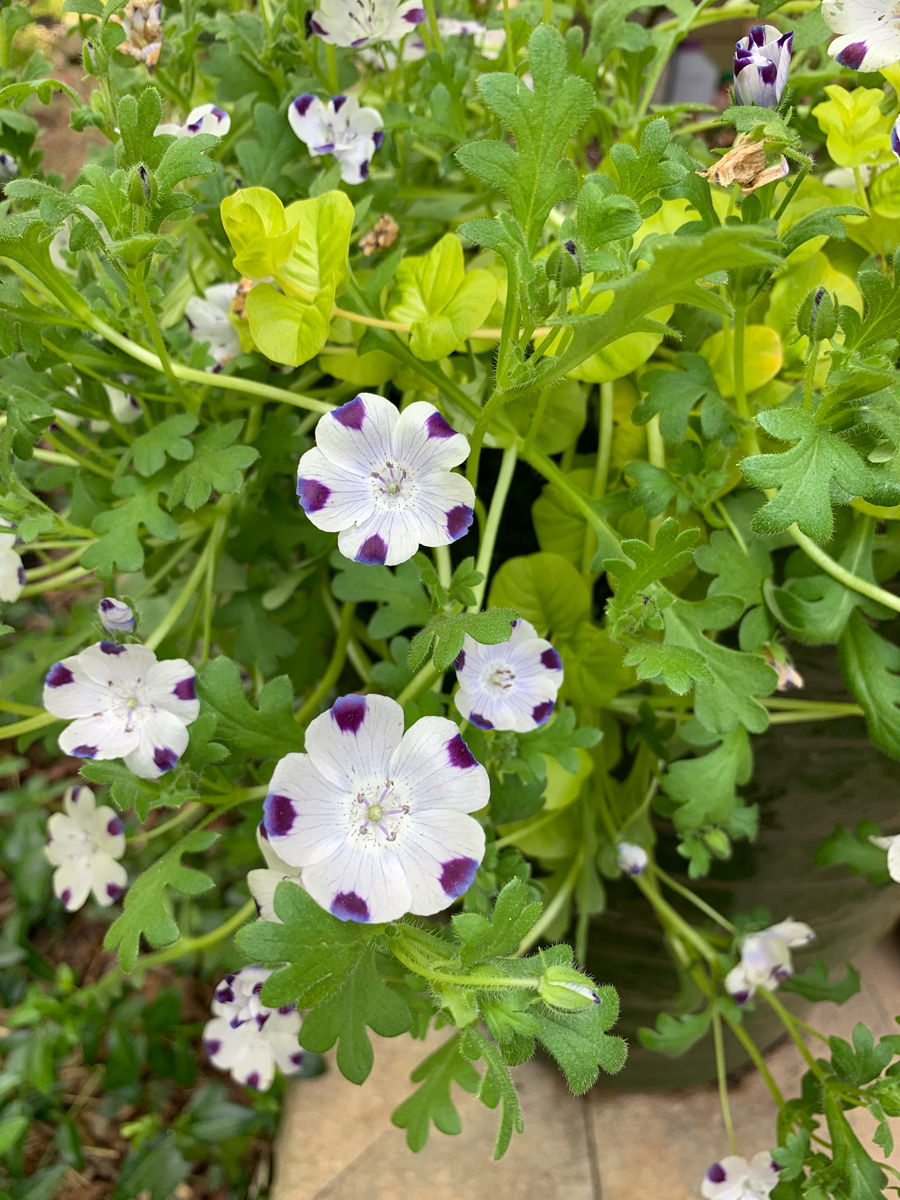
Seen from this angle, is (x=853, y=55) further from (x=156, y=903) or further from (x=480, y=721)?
(x=156, y=903)

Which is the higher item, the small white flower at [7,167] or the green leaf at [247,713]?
the small white flower at [7,167]

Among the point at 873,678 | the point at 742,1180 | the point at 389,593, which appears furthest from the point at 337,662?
the point at 742,1180

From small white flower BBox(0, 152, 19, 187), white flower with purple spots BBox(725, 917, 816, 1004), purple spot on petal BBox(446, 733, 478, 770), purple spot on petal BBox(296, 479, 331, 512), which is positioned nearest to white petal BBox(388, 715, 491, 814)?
purple spot on petal BBox(446, 733, 478, 770)

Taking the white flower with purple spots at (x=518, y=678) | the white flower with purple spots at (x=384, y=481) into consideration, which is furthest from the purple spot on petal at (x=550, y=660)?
the white flower with purple spots at (x=384, y=481)

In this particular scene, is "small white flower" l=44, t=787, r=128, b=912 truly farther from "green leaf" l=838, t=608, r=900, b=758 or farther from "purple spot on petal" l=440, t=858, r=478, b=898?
"green leaf" l=838, t=608, r=900, b=758

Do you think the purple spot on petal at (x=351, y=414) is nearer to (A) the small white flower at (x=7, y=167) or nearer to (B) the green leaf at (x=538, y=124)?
(B) the green leaf at (x=538, y=124)

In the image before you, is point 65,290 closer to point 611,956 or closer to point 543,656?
point 543,656
